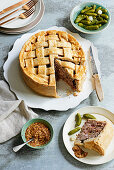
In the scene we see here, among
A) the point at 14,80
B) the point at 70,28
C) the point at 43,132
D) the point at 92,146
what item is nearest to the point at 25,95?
the point at 14,80

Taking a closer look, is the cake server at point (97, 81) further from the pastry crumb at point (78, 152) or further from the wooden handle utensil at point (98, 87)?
the pastry crumb at point (78, 152)

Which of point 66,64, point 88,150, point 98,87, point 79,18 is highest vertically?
point 79,18

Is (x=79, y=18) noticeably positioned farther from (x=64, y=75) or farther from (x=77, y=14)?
(x=64, y=75)

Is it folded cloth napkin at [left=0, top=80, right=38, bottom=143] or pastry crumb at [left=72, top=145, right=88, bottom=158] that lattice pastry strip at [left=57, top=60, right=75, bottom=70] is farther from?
pastry crumb at [left=72, top=145, right=88, bottom=158]

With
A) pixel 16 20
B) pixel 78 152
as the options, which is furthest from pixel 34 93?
pixel 16 20

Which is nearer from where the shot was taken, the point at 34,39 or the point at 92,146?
the point at 92,146

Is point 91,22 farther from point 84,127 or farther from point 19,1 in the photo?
point 84,127
